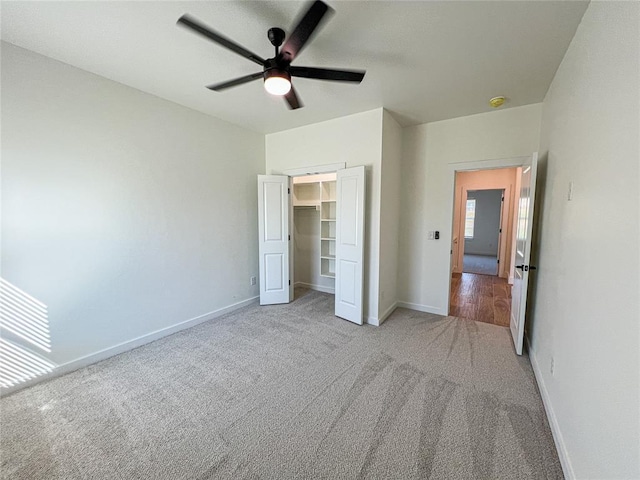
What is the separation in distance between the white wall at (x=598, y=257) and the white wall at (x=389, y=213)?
5.27 ft

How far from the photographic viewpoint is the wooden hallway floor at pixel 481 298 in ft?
11.6

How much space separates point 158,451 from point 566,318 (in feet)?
8.65

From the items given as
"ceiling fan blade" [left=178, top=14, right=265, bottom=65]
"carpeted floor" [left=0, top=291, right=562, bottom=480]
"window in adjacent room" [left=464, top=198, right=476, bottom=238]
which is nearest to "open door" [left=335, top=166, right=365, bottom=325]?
"carpeted floor" [left=0, top=291, right=562, bottom=480]

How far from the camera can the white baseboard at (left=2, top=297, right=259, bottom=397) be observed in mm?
2137

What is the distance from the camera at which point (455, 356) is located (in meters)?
2.52

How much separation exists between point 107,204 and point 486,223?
10.2 meters

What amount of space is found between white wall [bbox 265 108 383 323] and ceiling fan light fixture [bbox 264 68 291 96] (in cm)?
155

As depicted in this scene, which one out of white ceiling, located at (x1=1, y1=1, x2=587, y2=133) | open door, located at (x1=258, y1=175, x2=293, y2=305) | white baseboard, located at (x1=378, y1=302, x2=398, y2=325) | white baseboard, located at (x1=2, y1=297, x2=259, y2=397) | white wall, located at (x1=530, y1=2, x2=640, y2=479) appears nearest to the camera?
white wall, located at (x1=530, y1=2, x2=640, y2=479)

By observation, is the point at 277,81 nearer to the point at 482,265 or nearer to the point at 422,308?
the point at 422,308

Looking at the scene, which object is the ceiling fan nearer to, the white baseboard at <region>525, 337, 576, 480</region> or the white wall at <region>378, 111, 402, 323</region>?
the white wall at <region>378, 111, 402, 323</region>

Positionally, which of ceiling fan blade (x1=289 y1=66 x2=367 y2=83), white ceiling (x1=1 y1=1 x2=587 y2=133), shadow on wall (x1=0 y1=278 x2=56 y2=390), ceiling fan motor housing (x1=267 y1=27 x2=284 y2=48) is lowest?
shadow on wall (x1=0 y1=278 x2=56 y2=390)

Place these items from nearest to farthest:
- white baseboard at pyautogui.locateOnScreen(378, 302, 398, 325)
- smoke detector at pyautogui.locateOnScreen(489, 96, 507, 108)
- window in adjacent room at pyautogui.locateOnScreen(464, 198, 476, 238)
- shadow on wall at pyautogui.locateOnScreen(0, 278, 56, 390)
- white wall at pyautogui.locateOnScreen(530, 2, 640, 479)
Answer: white wall at pyautogui.locateOnScreen(530, 2, 640, 479), shadow on wall at pyautogui.locateOnScreen(0, 278, 56, 390), smoke detector at pyautogui.locateOnScreen(489, 96, 507, 108), white baseboard at pyautogui.locateOnScreen(378, 302, 398, 325), window in adjacent room at pyautogui.locateOnScreen(464, 198, 476, 238)

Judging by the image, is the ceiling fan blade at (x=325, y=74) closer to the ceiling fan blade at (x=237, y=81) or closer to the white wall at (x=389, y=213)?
the ceiling fan blade at (x=237, y=81)

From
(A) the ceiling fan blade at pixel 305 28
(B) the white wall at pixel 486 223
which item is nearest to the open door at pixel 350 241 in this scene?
(A) the ceiling fan blade at pixel 305 28
